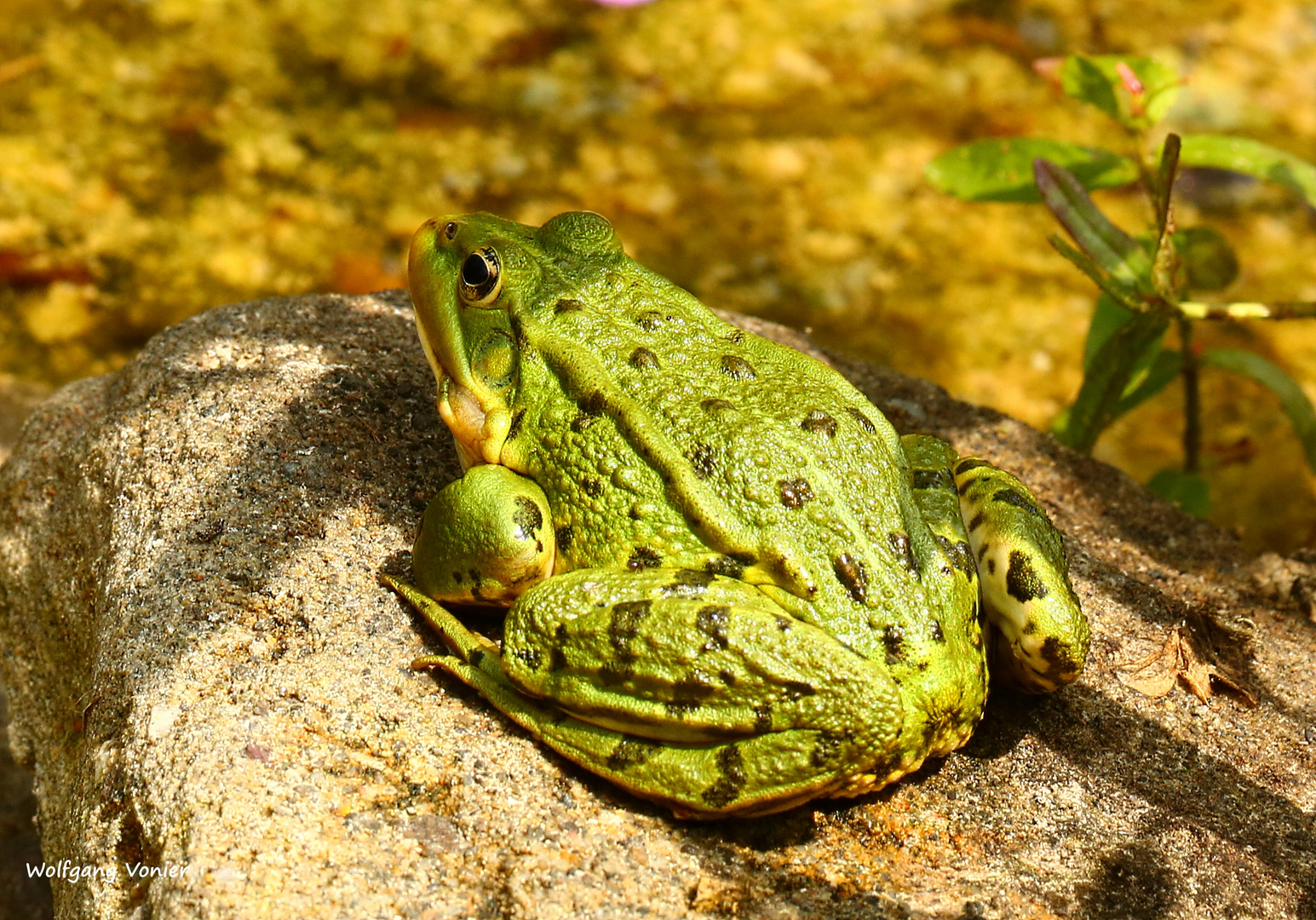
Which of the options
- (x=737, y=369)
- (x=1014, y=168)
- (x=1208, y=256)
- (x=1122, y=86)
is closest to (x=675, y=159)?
(x=1014, y=168)

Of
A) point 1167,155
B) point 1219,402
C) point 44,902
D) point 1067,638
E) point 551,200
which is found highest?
point 1167,155

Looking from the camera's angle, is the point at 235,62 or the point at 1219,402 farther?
the point at 235,62

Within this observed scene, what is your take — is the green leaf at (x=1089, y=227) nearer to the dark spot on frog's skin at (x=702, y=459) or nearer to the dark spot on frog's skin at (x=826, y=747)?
the dark spot on frog's skin at (x=702, y=459)

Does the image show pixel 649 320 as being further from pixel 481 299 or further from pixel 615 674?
pixel 615 674

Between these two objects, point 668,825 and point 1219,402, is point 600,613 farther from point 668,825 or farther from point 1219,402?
point 1219,402

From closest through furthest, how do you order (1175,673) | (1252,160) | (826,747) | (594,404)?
(826,747), (594,404), (1175,673), (1252,160)

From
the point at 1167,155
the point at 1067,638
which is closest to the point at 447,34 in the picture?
the point at 1167,155
